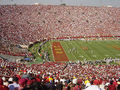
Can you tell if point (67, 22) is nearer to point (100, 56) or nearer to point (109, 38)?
point (109, 38)

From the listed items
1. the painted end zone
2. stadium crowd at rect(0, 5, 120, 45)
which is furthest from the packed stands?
the painted end zone

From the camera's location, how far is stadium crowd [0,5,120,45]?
1726 inches

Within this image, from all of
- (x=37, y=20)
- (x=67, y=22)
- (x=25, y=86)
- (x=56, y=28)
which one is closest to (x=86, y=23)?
(x=67, y=22)

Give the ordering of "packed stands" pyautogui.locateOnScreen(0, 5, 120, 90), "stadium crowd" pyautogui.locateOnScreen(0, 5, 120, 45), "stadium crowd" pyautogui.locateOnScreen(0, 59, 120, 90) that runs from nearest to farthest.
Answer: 1. "stadium crowd" pyautogui.locateOnScreen(0, 59, 120, 90)
2. "packed stands" pyautogui.locateOnScreen(0, 5, 120, 90)
3. "stadium crowd" pyautogui.locateOnScreen(0, 5, 120, 45)

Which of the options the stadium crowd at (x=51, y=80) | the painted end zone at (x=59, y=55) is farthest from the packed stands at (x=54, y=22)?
the stadium crowd at (x=51, y=80)

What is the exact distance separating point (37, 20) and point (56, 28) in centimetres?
681

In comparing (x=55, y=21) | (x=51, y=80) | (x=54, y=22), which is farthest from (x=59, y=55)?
(x=55, y=21)

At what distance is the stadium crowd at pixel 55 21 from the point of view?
4384cm

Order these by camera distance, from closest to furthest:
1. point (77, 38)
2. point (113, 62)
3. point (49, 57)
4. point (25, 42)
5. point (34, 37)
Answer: point (113, 62)
point (49, 57)
point (25, 42)
point (34, 37)
point (77, 38)

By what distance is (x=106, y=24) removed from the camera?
56750mm

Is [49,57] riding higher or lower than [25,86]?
higher

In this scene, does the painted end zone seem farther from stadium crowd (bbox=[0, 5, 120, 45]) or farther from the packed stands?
stadium crowd (bbox=[0, 5, 120, 45])

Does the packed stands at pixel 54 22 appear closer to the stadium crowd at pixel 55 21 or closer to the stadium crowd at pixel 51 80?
the stadium crowd at pixel 55 21

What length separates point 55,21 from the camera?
5503 cm
